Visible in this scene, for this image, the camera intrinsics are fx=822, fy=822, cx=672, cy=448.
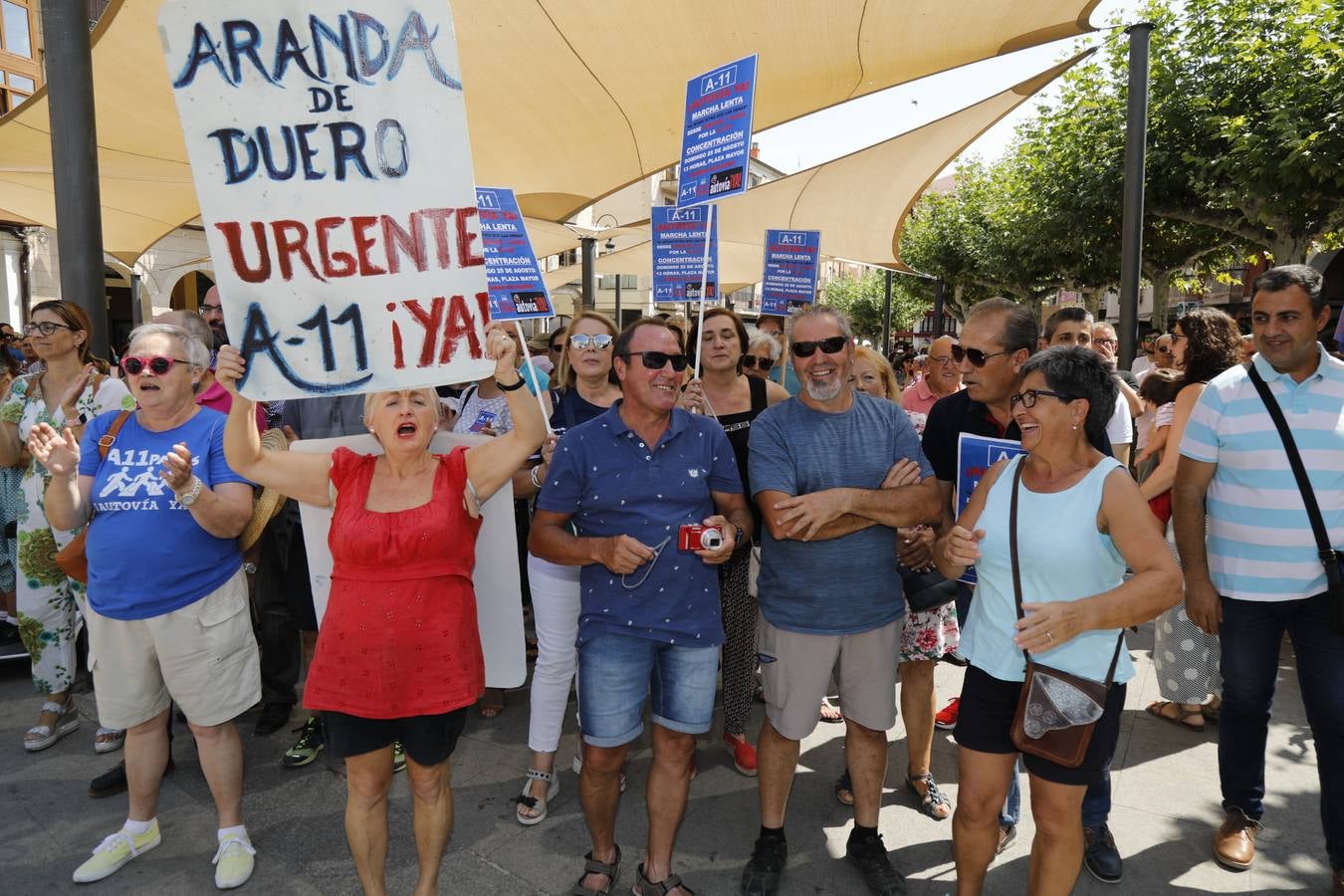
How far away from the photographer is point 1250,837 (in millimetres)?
2998

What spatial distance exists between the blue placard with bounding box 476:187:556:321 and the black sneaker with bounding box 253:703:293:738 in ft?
8.45

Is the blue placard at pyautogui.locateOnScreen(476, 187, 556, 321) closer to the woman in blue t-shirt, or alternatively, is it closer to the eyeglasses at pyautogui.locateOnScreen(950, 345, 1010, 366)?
the woman in blue t-shirt

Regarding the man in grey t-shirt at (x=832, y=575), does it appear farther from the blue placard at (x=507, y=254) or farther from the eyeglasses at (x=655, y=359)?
the blue placard at (x=507, y=254)

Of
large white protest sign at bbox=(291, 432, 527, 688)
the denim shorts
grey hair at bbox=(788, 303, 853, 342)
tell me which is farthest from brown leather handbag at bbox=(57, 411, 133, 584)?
grey hair at bbox=(788, 303, 853, 342)

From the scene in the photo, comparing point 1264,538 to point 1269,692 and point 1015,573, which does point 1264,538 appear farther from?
point 1015,573

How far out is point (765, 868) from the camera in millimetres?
2828

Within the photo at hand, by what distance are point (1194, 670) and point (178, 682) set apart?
175 inches

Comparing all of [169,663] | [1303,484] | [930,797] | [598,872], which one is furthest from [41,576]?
[1303,484]

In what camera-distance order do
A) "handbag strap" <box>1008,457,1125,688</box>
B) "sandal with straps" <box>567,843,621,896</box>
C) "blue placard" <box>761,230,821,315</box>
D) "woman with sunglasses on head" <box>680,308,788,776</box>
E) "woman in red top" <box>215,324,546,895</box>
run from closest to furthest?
"handbag strap" <box>1008,457,1125,688</box>
"woman in red top" <box>215,324,546,895</box>
"sandal with straps" <box>567,843,621,896</box>
"woman with sunglasses on head" <box>680,308,788,776</box>
"blue placard" <box>761,230,821,315</box>

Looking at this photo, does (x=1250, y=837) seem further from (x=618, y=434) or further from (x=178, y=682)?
(x=178, y=682)

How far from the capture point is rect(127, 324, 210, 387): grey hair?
2887mm

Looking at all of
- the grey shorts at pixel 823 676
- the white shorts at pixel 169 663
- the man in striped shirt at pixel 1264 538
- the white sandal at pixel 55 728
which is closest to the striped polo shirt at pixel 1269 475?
the man in striped shirt at pixel 1264 538

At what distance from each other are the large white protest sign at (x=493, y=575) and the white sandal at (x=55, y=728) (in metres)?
2.18

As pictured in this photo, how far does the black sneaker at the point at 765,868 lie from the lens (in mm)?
2795
